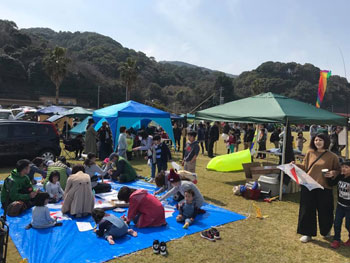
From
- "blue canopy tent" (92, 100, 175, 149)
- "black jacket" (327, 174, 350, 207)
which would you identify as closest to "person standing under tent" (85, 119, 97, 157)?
"blue canopy tent" (92, 100, 175, 149)

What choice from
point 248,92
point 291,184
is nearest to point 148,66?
point 248,92

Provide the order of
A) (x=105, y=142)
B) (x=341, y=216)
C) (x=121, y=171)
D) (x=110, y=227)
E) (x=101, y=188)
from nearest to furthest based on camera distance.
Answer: (x=341, y=216) < (x=110, y=227) < (x=101, y=188) < (x=121, y=171) < (x=105, y=142)

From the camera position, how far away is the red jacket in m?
4.91

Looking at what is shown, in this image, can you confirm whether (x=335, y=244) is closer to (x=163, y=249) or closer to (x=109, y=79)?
(x=163, y=249)

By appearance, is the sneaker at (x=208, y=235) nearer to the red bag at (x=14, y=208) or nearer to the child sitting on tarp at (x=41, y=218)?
the child sitting on tarp at (x=41, y=218)

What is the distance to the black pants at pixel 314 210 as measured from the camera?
448 centimetres

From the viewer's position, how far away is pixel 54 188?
628 centimetres

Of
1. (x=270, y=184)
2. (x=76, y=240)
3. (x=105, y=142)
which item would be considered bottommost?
(x=76, y=240)

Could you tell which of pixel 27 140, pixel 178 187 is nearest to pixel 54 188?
pixel 178 187

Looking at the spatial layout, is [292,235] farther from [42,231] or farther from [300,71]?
[300,71]

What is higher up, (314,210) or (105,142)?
(105,142)

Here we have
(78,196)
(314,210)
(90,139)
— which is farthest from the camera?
(90,139)

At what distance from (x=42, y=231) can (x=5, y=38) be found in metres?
69.2

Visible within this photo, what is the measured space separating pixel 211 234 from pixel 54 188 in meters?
3.70
